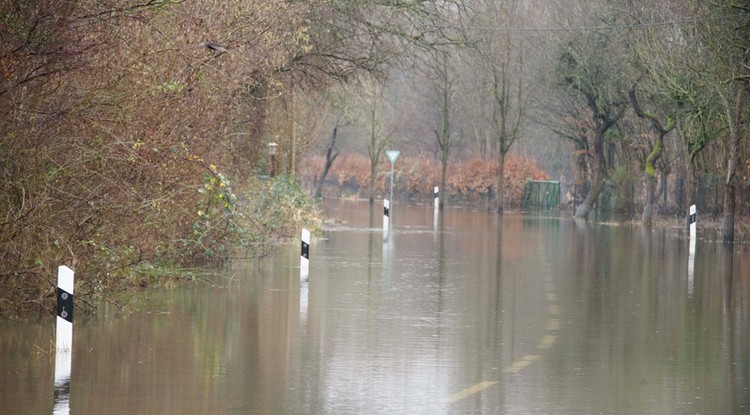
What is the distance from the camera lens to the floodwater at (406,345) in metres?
9.89

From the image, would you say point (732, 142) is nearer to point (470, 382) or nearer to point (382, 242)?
point (382, 242)

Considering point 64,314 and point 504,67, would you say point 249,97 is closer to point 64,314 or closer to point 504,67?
point 64,314

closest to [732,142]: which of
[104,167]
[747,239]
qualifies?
[747,239]

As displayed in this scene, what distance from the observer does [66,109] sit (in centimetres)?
1361

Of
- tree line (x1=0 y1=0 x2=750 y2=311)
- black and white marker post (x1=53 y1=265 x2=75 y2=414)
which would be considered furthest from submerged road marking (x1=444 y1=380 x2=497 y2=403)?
tree line (x1=0 y1=0 x2=750 y2=311)

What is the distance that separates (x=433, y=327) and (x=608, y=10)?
1348 inches

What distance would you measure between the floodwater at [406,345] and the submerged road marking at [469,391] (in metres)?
0.02

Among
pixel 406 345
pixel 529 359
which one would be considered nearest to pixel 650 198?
pixel 406 345

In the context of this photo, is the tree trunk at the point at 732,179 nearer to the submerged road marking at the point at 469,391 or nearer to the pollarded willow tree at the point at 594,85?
the pollarded willow tree at the point at 594,85

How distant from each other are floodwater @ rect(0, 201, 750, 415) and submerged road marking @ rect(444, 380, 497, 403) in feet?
0.07

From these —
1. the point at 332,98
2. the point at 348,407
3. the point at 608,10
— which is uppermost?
the point at 608,10

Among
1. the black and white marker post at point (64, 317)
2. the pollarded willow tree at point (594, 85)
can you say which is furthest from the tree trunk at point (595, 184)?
the black and white marker post at point (64, 317)

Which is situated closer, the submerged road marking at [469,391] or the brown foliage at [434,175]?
the submerged road marking at [469,391]

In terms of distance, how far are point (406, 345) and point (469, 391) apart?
9.44ft
